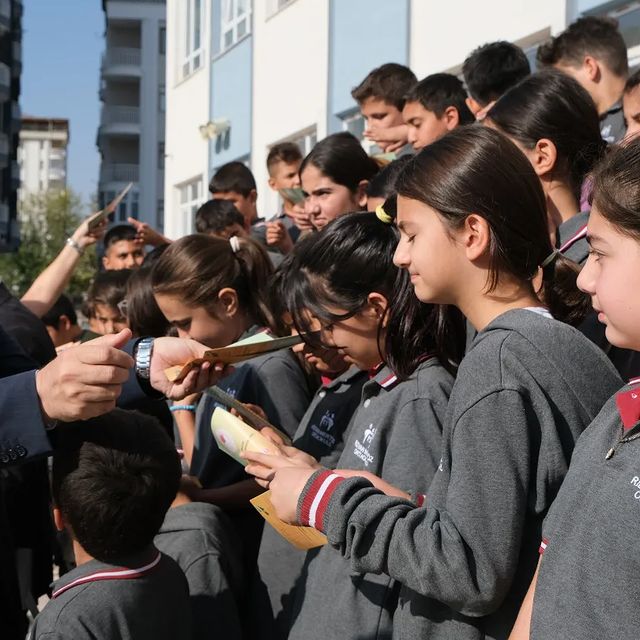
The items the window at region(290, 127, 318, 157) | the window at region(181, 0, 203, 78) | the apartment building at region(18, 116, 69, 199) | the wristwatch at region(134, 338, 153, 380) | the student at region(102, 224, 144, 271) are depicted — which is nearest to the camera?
the wristwatch at region(134, 338, 153, 380)

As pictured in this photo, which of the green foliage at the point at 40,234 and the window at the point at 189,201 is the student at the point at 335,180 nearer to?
the window at the point at 189,201

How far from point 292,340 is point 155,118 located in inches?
1977

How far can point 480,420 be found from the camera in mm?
1790

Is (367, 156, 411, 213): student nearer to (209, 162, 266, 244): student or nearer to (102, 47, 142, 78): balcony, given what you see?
(209, 162, 266, 244): student

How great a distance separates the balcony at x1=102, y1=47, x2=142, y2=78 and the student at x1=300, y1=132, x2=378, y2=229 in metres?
48.1

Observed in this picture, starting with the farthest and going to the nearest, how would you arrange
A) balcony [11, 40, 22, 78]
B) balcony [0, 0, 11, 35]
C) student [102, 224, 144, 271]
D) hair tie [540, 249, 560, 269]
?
1. balcony [11, 40, 22, 78]
2. balcony [0, 0, 11, 35]
3. student [102, 224, 144, 271]
4. hair tie [540, 249, 560, 269]

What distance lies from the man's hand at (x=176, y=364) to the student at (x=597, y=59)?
2353mm

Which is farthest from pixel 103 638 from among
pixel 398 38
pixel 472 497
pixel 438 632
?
pixel 398 38

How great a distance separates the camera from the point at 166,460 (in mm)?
2695

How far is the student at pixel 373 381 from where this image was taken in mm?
2234

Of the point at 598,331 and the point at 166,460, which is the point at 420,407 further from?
the point at 166,460

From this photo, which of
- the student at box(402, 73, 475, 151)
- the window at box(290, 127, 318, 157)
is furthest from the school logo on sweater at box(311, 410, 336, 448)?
the window at box(290, 127, 318, 157)

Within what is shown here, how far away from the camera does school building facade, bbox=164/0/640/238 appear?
26.8 feet

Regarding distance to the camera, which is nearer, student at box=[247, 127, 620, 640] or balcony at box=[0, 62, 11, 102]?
student at box=[247, 127, 620, 640]
